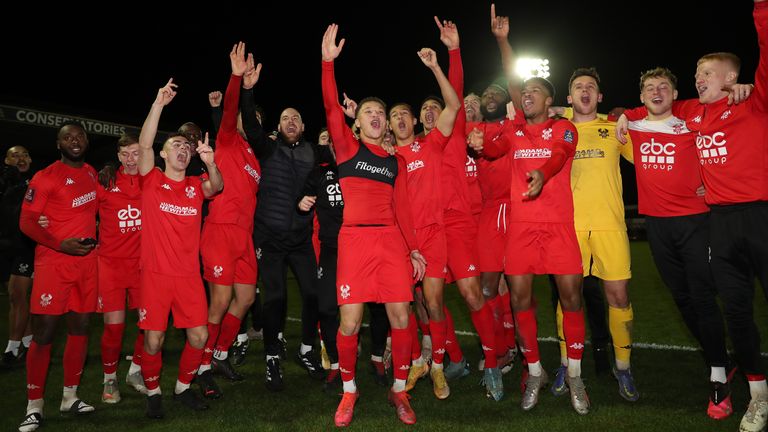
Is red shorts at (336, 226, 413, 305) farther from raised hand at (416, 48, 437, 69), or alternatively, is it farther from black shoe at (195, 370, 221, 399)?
black shoe at (195, 370, 221, 399)

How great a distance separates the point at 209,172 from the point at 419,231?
6.50ft

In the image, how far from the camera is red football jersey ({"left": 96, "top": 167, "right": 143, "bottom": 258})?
Answer: 5391mm

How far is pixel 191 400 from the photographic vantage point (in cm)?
499

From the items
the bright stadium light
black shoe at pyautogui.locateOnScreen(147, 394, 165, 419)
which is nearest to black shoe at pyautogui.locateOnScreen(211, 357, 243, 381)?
black shoe at pyautogui.locateOnScreen(147, 394, 165, 419)

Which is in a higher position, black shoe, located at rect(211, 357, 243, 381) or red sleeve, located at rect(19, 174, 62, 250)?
red sleeve, located at rect(19, 174, 62, 250)

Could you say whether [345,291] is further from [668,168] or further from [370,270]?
[668,168]

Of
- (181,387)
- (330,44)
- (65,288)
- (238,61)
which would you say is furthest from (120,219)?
(330,44)

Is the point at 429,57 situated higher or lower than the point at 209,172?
higher

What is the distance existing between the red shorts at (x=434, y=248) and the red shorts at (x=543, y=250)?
625 mm

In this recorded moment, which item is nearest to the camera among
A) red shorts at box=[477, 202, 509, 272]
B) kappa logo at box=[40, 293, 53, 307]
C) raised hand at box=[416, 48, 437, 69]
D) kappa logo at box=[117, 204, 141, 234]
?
kappa logo at box=[40, 293, 53, 307]

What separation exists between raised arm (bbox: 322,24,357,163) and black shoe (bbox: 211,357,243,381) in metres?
2.81

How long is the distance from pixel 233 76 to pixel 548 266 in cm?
355

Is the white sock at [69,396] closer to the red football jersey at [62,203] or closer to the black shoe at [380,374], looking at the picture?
the red football jersey at [62,203]

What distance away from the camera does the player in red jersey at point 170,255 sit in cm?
472
